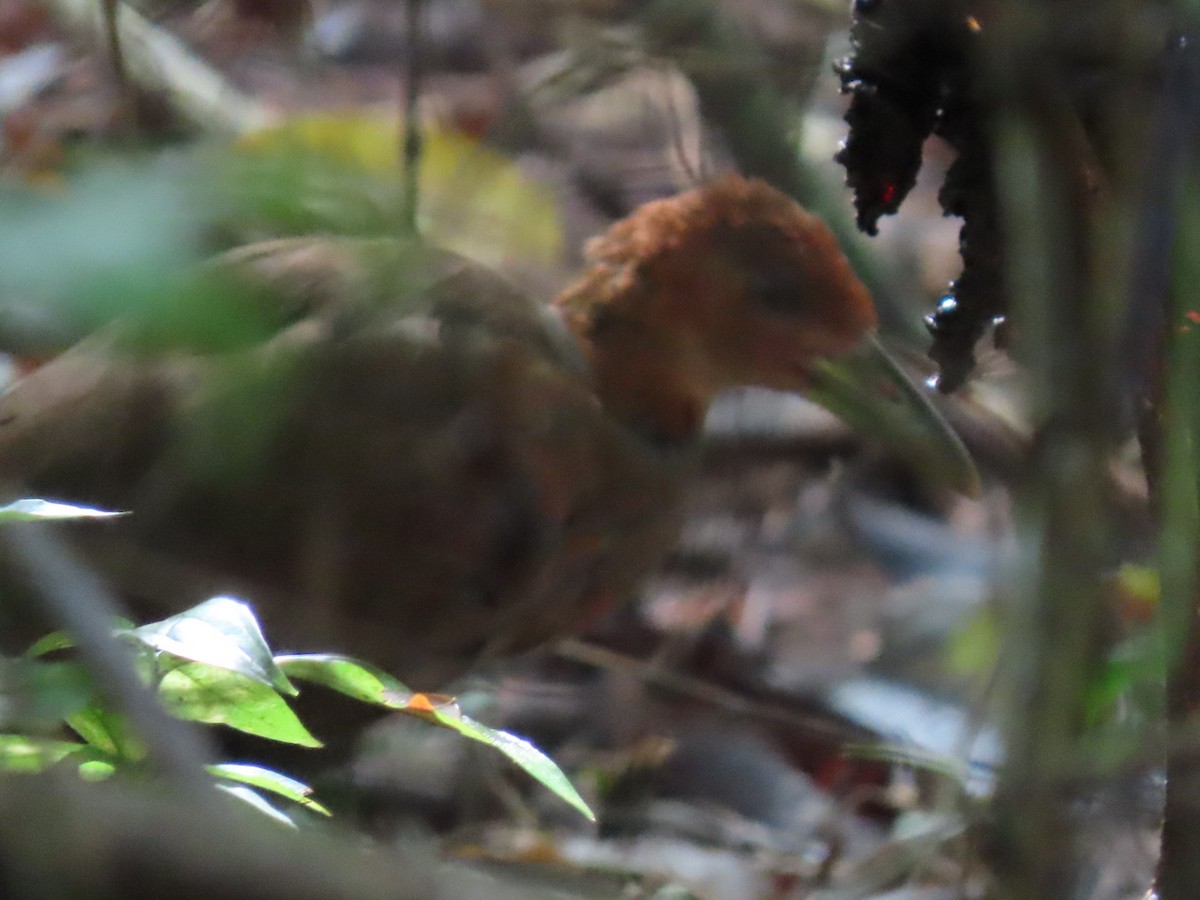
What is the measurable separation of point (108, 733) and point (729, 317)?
1372mm

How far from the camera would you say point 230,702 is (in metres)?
0.87

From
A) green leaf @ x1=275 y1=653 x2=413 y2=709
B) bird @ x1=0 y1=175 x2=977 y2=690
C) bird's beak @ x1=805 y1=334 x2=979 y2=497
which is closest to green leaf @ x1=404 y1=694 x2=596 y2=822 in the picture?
green leaf @ x1=275 y1=653 x2=413 y2=709

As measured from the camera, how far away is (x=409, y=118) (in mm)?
1696

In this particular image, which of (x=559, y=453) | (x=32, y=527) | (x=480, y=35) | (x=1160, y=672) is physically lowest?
(x=32, y=527)

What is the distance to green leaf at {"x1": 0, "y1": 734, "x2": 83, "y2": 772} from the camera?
0.75 metres

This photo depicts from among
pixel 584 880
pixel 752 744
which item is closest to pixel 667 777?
pixel 752 744

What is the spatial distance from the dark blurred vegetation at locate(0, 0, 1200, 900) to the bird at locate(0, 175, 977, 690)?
0.47 ft

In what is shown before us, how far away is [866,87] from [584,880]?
909 millimetres

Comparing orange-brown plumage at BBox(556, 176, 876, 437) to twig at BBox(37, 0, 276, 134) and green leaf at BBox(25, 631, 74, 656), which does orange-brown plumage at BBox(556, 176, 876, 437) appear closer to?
twig at BBox(37, 0, 276, 134)

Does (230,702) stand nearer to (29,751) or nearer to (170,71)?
(29,751)

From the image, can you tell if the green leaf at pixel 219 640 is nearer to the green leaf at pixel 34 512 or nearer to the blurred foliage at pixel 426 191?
the green leaf at pixel 34 512

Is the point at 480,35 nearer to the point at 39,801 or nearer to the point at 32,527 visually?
the point at 32,527

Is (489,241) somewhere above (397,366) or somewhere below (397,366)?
above

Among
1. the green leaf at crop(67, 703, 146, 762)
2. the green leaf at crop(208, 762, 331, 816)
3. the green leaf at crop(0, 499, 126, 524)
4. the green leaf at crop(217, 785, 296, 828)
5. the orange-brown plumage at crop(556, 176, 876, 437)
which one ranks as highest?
the orange-brown plumage at crop(556, 176, 876, 437)
